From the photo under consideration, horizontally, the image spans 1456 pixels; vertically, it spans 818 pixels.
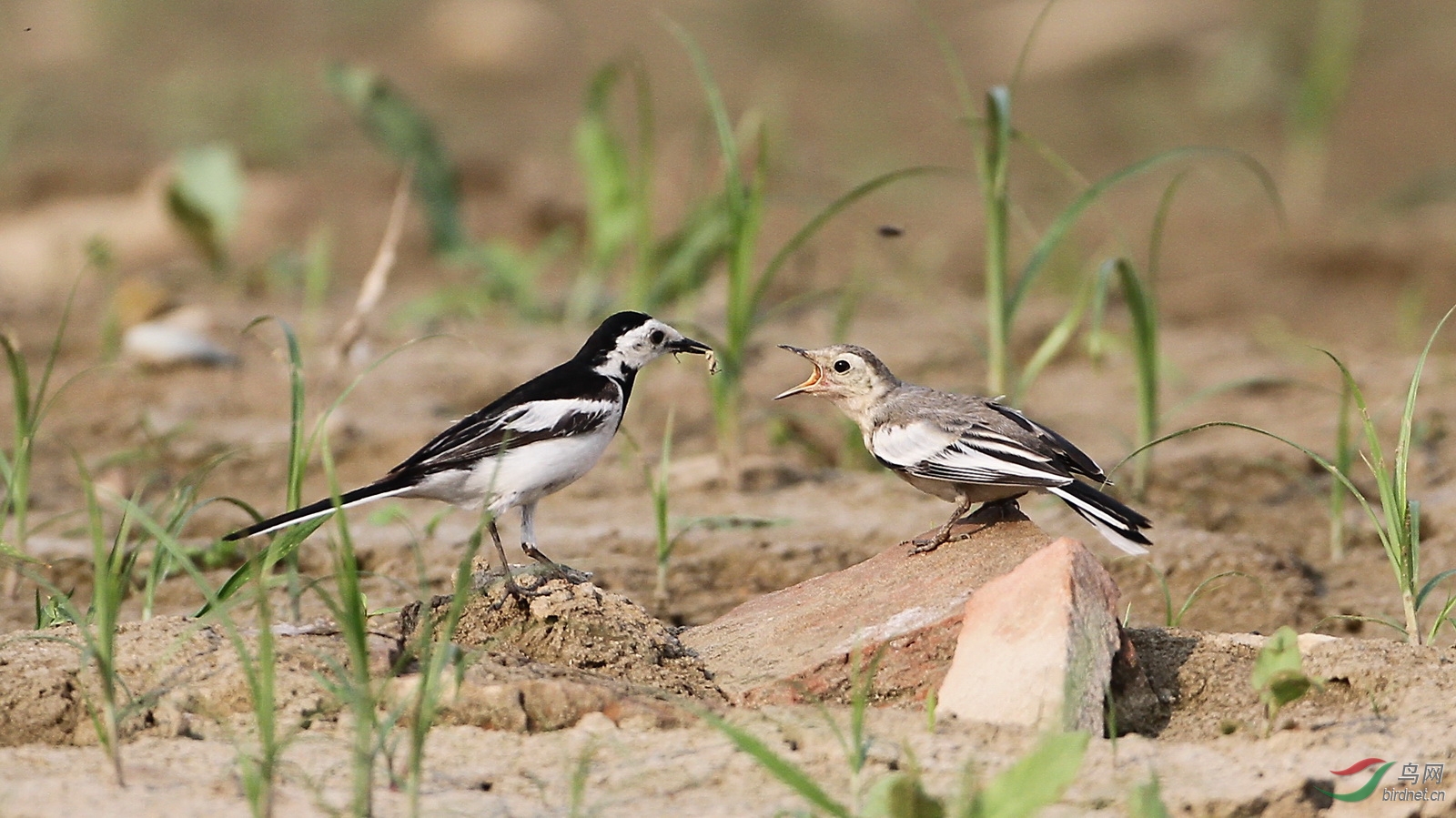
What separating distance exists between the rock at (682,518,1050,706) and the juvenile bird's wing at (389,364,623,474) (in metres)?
0.74

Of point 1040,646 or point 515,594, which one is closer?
point 1040,646

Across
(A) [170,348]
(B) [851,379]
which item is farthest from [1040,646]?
(A) [170,348]

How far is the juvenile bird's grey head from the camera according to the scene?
15.9 ft

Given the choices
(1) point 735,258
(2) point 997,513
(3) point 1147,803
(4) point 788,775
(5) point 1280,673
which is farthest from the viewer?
(1) point 735,258

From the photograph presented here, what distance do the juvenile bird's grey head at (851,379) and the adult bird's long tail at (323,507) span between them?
1119mm

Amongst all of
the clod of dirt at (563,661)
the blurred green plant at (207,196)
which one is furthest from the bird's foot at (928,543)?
Result: the blurred green plant at (207,196)

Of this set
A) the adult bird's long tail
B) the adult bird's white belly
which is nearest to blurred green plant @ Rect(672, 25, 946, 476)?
the adult bird's white belly

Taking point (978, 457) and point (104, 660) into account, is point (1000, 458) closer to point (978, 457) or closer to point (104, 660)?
point (978, 457)

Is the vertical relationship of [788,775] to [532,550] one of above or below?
above

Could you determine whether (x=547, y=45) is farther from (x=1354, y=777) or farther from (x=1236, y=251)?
(x=1354, y=777)

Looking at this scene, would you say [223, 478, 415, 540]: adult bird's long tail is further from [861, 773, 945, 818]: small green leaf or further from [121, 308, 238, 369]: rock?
[121, 308, 238, 369]: rock

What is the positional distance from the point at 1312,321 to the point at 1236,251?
56.7 inches

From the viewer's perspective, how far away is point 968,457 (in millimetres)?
4227

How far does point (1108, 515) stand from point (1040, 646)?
777 mm
